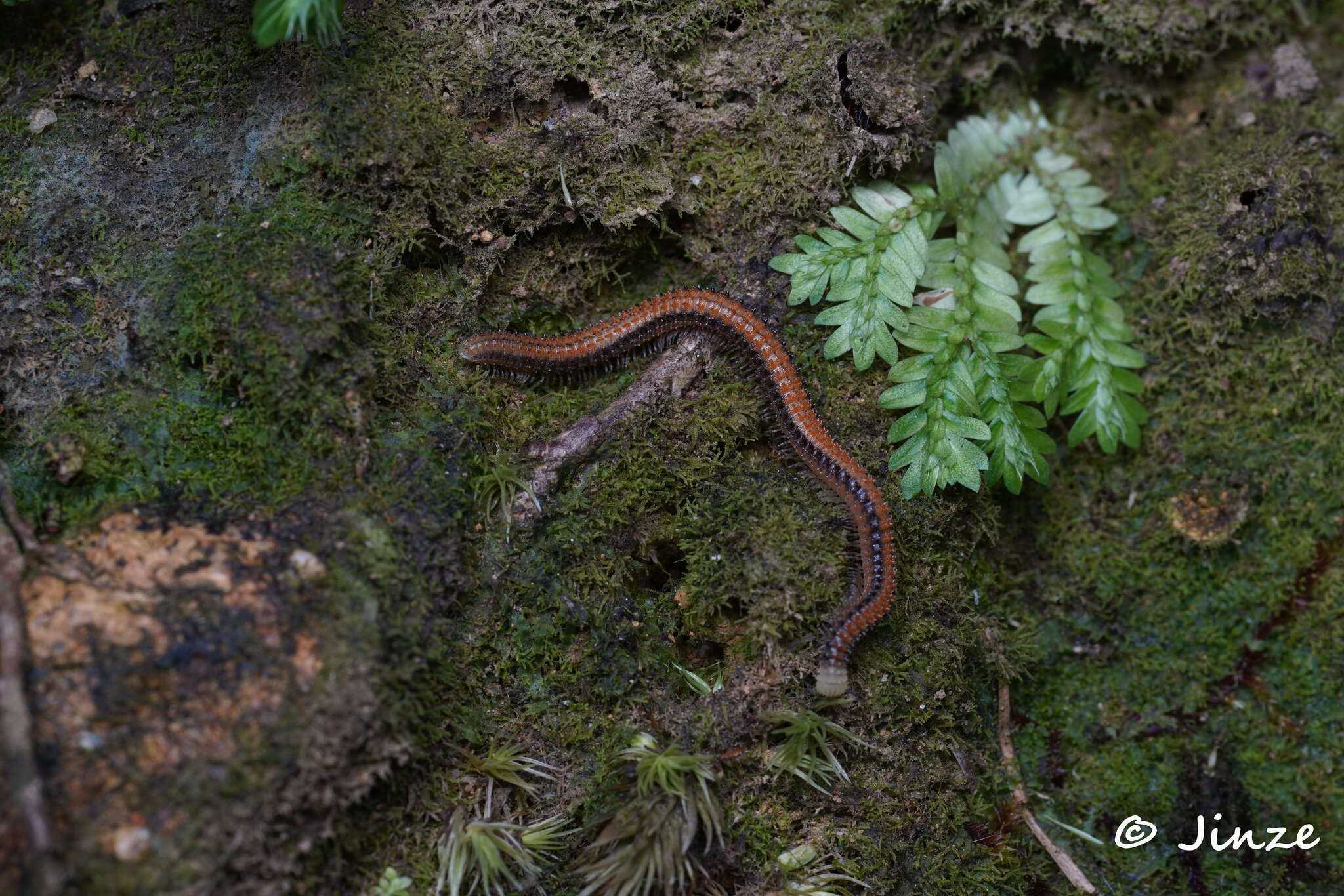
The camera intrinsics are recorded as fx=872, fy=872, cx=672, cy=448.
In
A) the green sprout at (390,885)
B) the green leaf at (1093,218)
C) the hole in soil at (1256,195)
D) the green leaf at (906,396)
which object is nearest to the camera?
the green sprout at (390,885)

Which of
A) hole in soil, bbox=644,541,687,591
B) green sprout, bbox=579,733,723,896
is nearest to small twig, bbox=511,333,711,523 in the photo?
hole in soil, bbox=644,541,687,591

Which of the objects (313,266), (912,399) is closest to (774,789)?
(912,399)

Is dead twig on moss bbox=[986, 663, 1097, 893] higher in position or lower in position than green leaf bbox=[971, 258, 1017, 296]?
lower

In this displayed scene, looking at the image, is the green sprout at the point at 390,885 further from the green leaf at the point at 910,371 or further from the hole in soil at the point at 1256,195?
the hole in soil at the point at 1256,195

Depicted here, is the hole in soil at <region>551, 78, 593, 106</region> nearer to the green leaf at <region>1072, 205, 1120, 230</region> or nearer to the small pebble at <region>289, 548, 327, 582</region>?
the small pebble at <region>289, 548, 327, 582</region>

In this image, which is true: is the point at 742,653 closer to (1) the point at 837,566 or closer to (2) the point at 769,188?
(1) the point at 837,566

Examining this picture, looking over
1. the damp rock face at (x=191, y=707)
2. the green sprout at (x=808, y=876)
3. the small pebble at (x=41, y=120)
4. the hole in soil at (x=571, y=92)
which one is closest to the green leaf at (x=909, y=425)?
the green sprout at (x=808, y=876)
